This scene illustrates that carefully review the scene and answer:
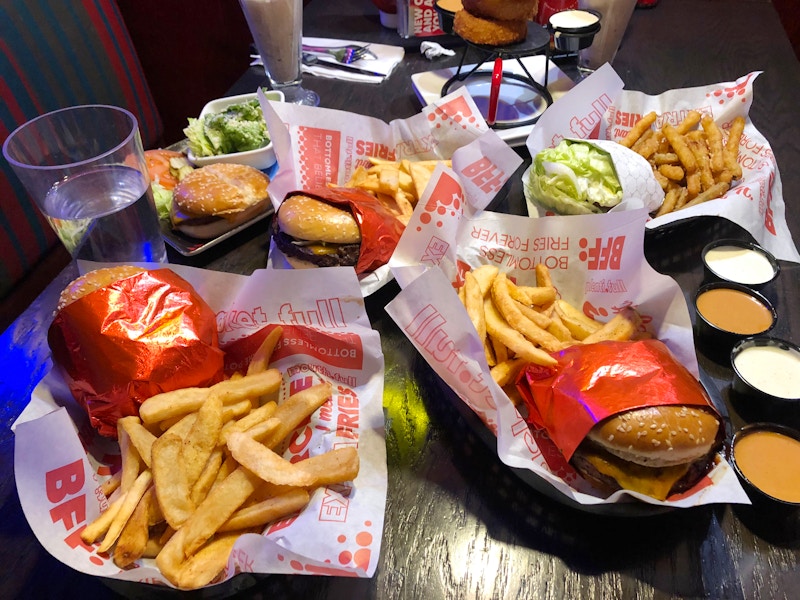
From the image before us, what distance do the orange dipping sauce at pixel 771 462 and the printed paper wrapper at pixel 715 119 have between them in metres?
0.68

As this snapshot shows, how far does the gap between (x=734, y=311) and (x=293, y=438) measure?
1.13m

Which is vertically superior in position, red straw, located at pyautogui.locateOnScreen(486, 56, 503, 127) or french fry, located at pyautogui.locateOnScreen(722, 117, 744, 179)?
red straw, located at pyautogui.locateOnScreen(486, 56, 503, 127)

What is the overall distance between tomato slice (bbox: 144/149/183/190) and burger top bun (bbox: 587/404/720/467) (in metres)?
1.54

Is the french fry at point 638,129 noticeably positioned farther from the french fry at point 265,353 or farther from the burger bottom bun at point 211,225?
the french fry at point 265,353

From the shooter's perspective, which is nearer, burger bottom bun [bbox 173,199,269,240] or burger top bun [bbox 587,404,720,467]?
burger top bun [bbox 587,404,720,467]

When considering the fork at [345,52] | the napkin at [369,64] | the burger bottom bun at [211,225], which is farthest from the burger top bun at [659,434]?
the fork at [345,52]

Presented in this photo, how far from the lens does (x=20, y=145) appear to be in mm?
1398

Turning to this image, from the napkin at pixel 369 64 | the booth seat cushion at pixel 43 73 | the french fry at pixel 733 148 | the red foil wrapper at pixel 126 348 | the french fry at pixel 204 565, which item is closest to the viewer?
the french fry at pixel 204 565

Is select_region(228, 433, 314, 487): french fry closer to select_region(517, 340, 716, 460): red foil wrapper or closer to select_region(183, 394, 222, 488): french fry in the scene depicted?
select_region(183, 394, 222, 488): french fry

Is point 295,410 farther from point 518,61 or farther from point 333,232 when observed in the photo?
point 518,61

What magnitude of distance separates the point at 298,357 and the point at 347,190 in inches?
24.1

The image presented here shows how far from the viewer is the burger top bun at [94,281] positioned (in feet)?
3.90

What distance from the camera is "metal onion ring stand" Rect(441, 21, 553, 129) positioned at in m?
1.90

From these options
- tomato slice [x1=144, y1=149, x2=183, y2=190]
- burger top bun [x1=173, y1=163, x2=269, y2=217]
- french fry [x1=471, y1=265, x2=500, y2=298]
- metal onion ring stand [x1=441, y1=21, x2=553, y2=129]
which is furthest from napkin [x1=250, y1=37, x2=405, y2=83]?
french fry [x1=471, y1=265, x2=500, y2=298]
